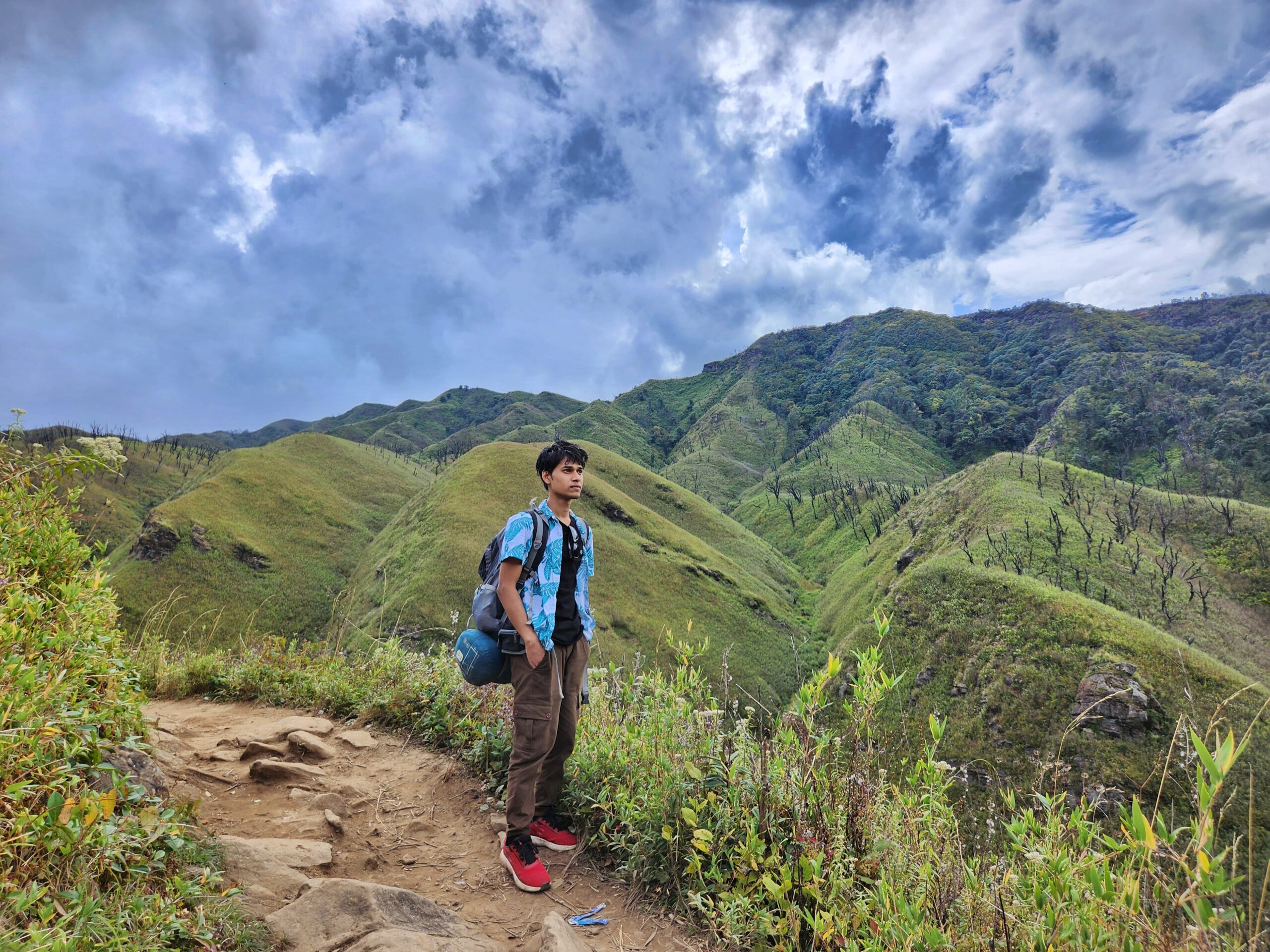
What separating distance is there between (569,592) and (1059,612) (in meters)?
47.3

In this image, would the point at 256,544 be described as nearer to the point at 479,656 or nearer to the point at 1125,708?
the point at 479,656

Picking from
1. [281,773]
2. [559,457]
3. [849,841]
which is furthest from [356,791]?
[849,841]

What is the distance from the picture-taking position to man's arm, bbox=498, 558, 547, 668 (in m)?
4.96

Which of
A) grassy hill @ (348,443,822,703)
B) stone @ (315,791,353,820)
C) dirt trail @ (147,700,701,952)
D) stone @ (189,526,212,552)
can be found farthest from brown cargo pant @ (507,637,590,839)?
stone @ (189,526,212,552)

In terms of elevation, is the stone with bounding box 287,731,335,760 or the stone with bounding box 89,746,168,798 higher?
the stone with bounding box 89,746,168,798

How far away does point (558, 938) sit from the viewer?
391 centimetres

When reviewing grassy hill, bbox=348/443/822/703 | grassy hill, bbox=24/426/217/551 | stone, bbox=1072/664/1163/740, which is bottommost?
stone, bbox=1072/664/1163/740

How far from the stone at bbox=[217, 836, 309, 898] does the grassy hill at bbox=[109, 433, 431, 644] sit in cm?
4459

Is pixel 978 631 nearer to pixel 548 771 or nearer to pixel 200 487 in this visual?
pixel 548 771

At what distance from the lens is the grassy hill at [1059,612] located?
1396 inches

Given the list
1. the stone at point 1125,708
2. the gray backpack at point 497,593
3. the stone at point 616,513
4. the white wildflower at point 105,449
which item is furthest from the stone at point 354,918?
the stone at point 616,513

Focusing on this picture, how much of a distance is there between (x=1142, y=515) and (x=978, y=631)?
38176 mm

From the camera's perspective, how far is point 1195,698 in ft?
116

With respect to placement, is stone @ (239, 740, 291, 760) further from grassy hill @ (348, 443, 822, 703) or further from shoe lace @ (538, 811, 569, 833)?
grassy hill @ (348, 443, 822, 703)
